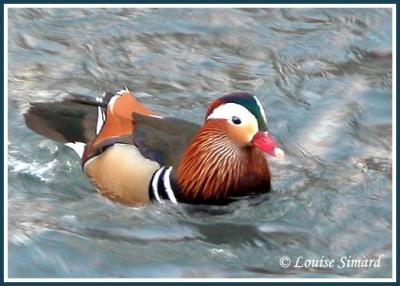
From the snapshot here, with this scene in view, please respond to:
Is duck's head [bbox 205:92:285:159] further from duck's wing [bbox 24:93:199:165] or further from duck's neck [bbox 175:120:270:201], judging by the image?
duck's wing [bbox 24:93:199:165]

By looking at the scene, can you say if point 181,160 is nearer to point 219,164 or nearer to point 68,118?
point 219,164

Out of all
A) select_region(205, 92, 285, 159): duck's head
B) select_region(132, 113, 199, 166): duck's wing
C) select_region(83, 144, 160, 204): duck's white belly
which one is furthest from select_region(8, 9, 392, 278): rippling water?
select_region(205, 92, 285, 159): duck's head

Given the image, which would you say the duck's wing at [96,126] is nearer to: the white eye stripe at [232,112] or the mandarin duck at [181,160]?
the mandarin duck at [181,160]

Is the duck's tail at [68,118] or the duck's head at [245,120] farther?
the duck's tail at [68,118]

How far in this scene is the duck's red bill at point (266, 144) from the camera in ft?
32.1

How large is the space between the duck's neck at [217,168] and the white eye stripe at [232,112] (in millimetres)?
93

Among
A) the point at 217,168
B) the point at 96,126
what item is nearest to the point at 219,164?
the point at 217,168

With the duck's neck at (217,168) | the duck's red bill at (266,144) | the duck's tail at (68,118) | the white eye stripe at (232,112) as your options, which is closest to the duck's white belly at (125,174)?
the duck's neck at (217,168)

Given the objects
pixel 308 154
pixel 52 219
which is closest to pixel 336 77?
pixel 308 154

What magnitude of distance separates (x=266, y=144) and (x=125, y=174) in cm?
95

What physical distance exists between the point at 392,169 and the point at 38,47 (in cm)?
295

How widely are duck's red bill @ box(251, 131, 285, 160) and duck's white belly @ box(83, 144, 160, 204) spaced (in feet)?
2.17

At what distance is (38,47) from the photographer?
12.0m

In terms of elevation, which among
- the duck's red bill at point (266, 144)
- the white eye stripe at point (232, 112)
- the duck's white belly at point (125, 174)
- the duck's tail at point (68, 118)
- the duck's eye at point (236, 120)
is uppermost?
the white eye stripe at point (232, 112)
